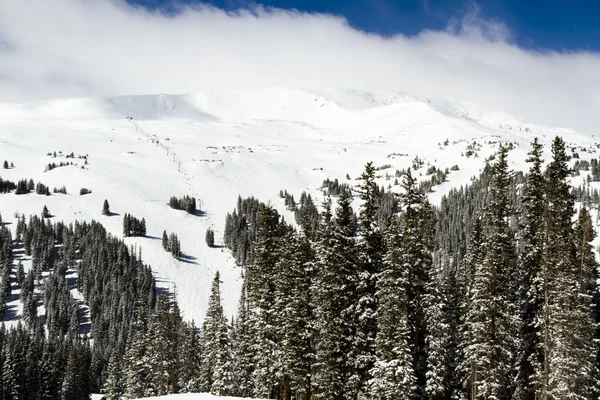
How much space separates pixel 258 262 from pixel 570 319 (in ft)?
89.9

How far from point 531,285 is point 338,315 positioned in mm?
16902

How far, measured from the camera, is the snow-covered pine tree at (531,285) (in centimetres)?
4209

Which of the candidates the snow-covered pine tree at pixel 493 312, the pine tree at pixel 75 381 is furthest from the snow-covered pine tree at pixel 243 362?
the pine tree at pixel 75 381

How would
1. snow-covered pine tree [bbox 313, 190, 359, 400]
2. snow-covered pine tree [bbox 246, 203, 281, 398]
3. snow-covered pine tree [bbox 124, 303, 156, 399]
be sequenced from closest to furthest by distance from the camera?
snow-covered pine tree [bbox 313, 190, 359, 400]
snow-covered pine tree [bbox 246, 203, 281, 398]
snow-covered pine tree [bbox 124, 303, 156, 399]

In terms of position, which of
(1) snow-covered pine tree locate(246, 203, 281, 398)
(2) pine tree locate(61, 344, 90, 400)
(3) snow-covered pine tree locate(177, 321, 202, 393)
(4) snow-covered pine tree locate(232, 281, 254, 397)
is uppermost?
(1) snow-covered pine tree locate(246, 203, 281, 398)

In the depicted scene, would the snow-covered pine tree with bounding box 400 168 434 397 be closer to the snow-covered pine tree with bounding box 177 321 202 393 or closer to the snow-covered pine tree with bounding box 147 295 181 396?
the snow-covered pine tree with bounding box 147 295 181 396

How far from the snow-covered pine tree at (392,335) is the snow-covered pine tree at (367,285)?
4.14 feet

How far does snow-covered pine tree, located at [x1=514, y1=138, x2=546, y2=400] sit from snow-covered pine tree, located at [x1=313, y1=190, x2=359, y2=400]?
15.0 m

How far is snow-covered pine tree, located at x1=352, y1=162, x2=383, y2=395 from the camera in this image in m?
37.4

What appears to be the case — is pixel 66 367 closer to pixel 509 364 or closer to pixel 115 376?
pixel 115 376

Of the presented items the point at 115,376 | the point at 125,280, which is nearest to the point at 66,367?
the point at 115,376

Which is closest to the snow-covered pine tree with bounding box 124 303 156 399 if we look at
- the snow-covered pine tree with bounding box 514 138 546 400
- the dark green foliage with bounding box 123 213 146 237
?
the snow-covered pine tree with bounding box 514 138 546 400

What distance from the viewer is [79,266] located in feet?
558

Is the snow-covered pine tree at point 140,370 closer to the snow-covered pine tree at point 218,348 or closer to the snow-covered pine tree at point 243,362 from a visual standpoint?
the snow-covered pine tree at point 218,348
